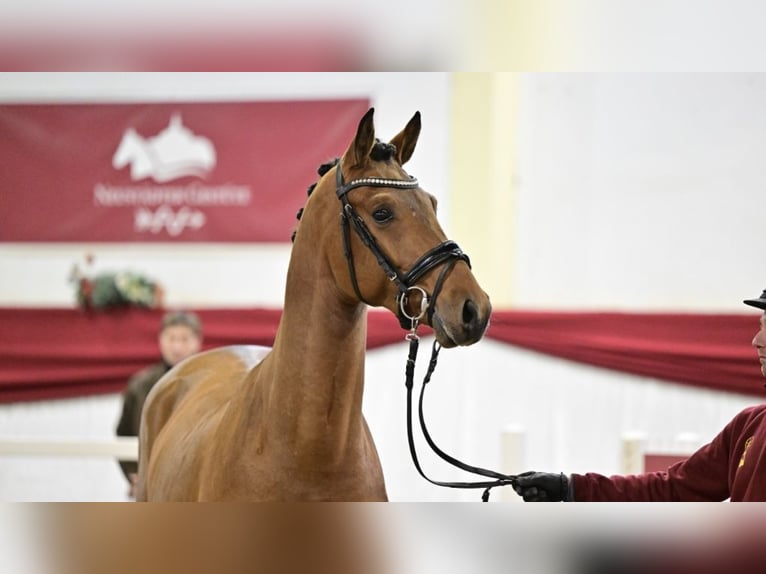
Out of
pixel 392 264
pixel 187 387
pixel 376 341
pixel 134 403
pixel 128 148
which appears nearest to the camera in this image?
pixel 392 264

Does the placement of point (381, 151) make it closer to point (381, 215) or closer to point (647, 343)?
point (381, 215)

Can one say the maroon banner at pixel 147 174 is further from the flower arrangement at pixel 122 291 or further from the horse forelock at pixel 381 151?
the horse forelock at pixel 381 151

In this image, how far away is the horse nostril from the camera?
1168mm

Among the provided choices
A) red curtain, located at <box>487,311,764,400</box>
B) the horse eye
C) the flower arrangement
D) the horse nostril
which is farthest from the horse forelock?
the flower arrangement

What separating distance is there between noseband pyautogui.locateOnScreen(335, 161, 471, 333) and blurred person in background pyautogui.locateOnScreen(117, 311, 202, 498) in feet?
6.24

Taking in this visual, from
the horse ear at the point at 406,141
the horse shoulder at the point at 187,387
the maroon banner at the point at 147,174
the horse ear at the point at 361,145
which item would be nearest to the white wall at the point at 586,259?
the maroon banner at the point at 147,174

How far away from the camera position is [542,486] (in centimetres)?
115

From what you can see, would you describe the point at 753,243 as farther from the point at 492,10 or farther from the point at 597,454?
the point at 492,10

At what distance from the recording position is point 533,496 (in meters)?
1.16

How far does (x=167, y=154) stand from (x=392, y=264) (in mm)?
2915

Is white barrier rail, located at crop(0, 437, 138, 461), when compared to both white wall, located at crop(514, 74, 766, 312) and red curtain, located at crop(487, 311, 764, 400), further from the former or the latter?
white wall, located at crop(514, 74, 766, 312)

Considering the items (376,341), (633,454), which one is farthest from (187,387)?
(633,454)

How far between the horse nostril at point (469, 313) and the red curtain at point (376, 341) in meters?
2.17

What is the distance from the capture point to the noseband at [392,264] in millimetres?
1213
